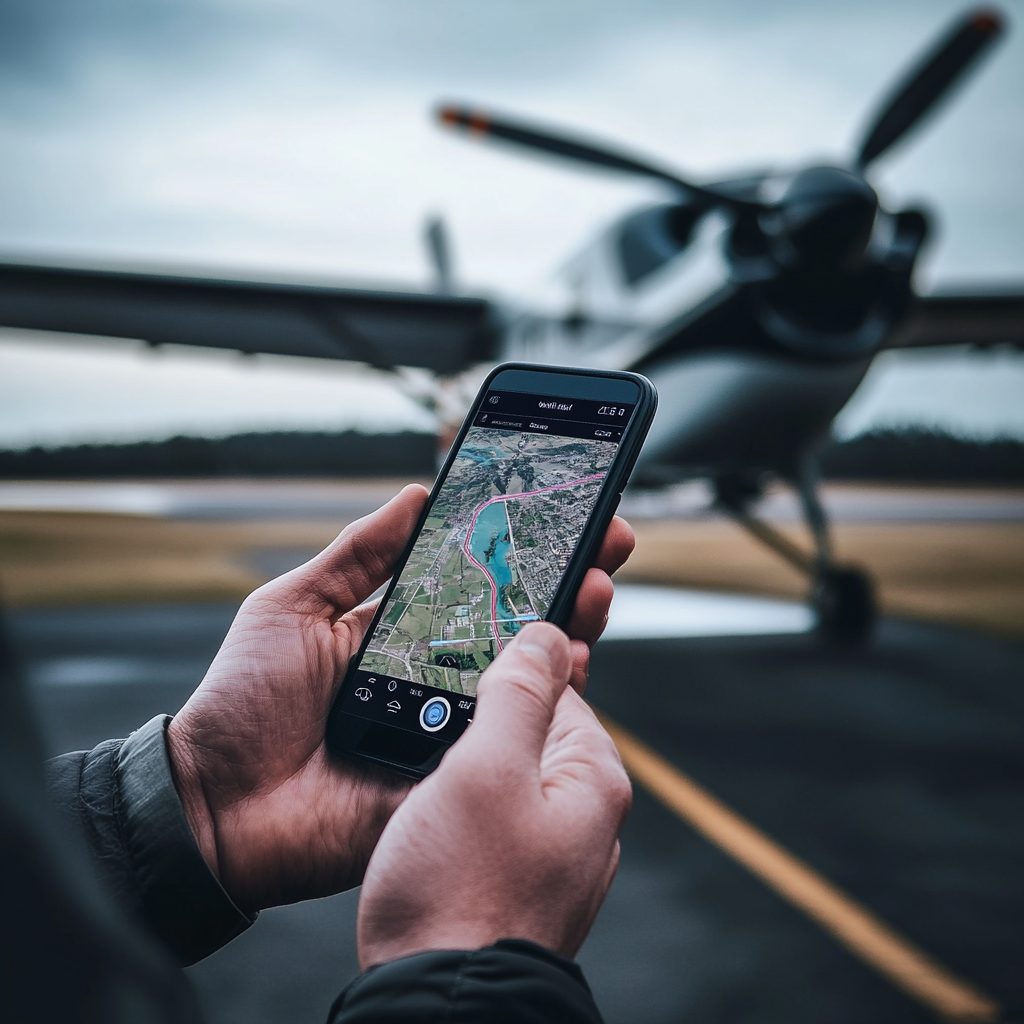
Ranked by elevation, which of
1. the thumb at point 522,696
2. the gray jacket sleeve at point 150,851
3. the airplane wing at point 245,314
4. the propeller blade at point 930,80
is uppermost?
the propeller blade at point 930,80

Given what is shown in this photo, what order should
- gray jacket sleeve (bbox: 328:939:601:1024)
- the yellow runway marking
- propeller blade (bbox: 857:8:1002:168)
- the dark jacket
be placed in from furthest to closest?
propeller blade (bbox: 857:8:1002:168)
the yellow runway marking
gray jacket sleeve (bbox: 328:939:601:1024)
the dark jacket

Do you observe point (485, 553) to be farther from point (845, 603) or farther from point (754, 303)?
point (845, 603)

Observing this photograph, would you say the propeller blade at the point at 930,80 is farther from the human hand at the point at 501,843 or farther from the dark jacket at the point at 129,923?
the dark jacket at the point at 129,923

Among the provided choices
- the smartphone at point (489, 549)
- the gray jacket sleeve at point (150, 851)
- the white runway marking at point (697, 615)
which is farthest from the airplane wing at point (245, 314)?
the gray jacket sleeve at point (150, 851)

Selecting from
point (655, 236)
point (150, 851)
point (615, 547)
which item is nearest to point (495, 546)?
point (615, 547)

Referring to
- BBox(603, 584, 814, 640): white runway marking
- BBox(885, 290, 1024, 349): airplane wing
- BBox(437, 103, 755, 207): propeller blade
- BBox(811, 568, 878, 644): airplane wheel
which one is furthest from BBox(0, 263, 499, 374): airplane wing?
BBox(885, 290, 1024, 349): airplane wing

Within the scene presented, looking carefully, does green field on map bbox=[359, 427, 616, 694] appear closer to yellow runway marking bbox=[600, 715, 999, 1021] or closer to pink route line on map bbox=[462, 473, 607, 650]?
pink route line on map bbox=[462, 473, 607, 650]
